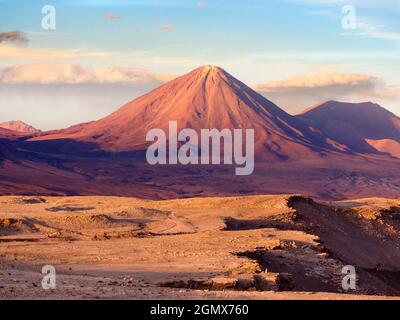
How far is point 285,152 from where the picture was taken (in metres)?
123

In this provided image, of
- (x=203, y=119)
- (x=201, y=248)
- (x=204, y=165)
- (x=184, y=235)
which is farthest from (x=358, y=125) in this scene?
(x=201, y=248)

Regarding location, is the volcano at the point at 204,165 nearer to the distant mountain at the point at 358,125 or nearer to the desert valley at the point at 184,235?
the distant mountain at the point at 358,125

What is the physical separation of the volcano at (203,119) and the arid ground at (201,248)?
82.2 metres

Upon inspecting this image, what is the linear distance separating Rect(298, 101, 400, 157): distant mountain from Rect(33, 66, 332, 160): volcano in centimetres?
1539

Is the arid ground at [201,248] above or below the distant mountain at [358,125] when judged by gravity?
below

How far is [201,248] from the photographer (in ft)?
80.9

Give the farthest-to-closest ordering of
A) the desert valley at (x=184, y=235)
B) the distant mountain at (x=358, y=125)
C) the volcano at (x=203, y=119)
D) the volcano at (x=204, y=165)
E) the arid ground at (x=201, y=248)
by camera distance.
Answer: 1. the distant mountain at (x=358, y=125)
2. the volcano at (x=203, y=119)
3. the volcano at (x=204, y=165)
4. the desert valley at (x=184, y=235)
5. the arid ground at (x=201, y=248)

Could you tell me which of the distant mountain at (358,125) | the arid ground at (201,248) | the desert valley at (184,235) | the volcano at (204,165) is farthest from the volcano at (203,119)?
the arid ground at (201,248)

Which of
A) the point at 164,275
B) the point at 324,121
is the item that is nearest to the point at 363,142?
the point at 324,121

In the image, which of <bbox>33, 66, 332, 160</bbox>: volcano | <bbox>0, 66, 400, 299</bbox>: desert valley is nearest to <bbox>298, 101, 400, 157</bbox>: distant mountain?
<bbox>33, 66, 332, 160</bbox>: volcano

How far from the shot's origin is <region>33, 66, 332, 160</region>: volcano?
409 feet

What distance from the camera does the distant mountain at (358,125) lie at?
6299 inches

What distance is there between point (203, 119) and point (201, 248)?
105439mm
